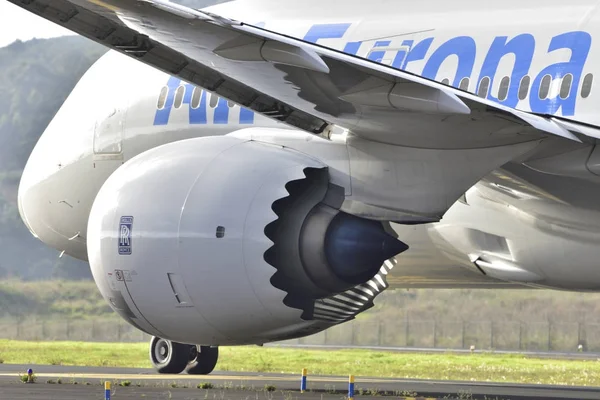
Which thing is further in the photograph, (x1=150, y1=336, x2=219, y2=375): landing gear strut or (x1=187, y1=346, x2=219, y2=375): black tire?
(x1=187, y1=346, x2=219, y2=375): black tire

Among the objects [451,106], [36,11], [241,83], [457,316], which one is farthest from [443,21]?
[457,316]

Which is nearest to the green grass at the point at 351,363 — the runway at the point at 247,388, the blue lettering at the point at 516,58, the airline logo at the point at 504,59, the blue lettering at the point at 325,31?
the runway at the point at 247,388

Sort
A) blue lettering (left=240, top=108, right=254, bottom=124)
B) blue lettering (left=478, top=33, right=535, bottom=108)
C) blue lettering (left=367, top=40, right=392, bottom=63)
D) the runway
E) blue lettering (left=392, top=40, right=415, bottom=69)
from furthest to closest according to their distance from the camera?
the runway < blue lettering (left=240, top=108, right=254, bottom=124) < blue lettering (left=367, top=40, right=392, bottom=63) < blue lettering (left=392, top=40, right=415, bottom=69) < blue lettering (left=478, top=33, right=535, bottom=108)

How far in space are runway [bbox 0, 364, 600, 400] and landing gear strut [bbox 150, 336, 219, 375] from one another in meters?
0.21

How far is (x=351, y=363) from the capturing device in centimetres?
3161

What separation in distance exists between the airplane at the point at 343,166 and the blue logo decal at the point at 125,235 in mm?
22

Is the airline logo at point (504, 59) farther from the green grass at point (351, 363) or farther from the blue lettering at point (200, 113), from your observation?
the green grass at point (351, 363)

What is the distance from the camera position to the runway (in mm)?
17047

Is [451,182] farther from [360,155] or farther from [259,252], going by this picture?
[259,252]

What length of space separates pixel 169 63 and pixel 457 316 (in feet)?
97.7

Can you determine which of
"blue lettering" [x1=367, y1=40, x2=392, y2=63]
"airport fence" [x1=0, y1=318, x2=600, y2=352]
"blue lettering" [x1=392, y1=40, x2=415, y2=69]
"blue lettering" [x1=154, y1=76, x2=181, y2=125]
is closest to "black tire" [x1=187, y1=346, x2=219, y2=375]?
"blue lettering" [x1=154, y1=76, x2=181, y2=125]

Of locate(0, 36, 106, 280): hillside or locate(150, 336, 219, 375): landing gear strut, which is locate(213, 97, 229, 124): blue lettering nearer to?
locate(150, 336, 219, 375): landing gear strut

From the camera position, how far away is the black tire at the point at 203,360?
869 inches

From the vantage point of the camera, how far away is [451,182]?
11945 millimetres
